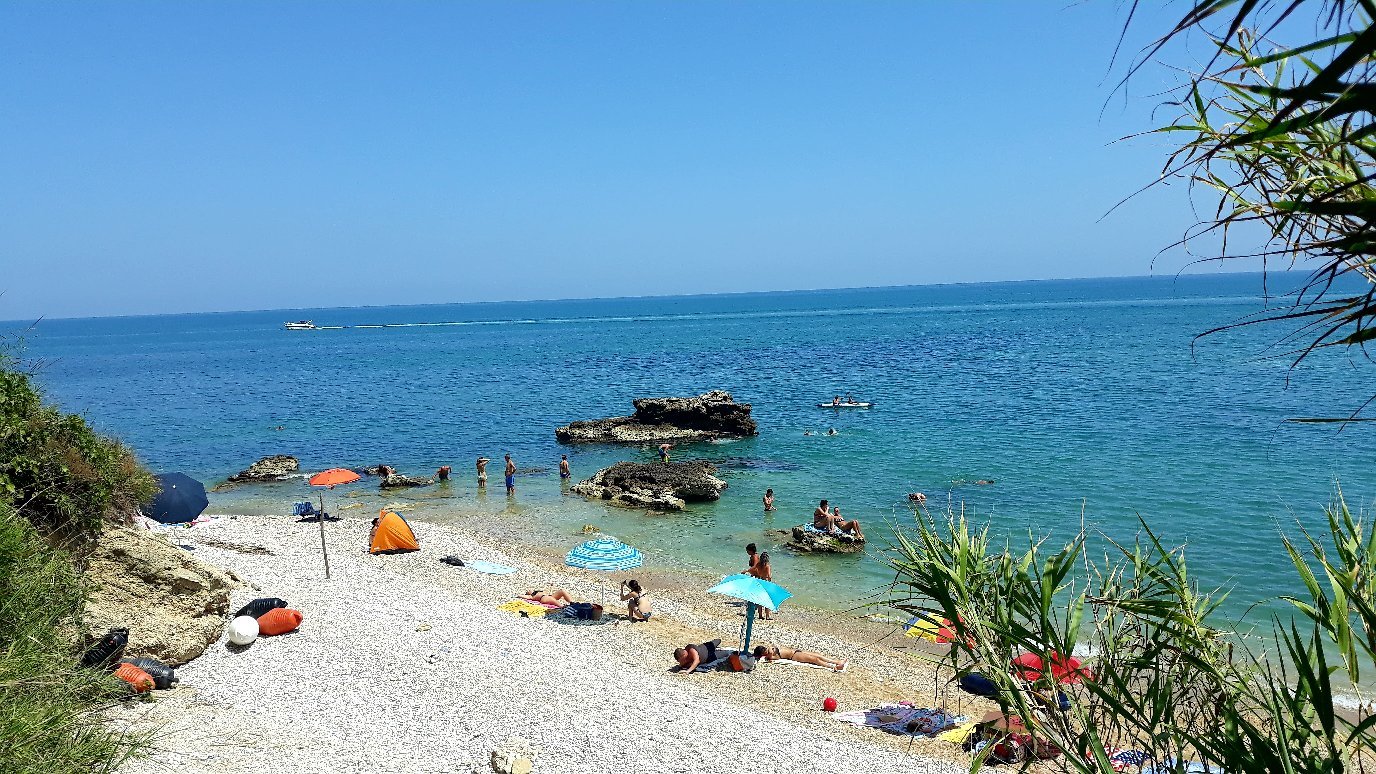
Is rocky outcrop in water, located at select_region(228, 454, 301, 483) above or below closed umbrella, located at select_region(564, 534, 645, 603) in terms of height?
below

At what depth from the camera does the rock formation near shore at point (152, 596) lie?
12.9 meters

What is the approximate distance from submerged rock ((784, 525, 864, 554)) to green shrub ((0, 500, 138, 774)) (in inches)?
615

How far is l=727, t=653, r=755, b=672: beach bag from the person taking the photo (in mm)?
14914

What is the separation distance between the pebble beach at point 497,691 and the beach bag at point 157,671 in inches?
10.2

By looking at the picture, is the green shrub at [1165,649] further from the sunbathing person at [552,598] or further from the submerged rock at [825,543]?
the submerged rock at [825,543]

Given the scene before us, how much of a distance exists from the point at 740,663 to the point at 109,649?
30.6ft

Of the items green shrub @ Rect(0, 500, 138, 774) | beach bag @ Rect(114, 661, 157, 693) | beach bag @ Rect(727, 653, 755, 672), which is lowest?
beach bag @ Rect(727, 653, 755, 672)

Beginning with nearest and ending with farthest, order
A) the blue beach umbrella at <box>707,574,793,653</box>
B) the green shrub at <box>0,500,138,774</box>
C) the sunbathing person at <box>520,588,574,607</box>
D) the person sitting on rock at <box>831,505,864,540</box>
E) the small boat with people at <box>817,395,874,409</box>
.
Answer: the green shrub at <box>0,500,138,774</box> → the blue beach umbrella at <box>707,574,793,653</box> → the sunbathing person at <box>520,588,574,607</box> → the person sitting on rock at <box>831,505,864,540</box> → the small boat with people at <box>817,395,874,409</box>

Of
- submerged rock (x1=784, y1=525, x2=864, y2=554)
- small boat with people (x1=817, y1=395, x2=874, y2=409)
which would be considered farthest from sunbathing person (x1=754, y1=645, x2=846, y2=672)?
small boat with people (x1=817, y1=395, x2=874, y2=409)

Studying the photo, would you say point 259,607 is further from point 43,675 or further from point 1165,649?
point 1165,649

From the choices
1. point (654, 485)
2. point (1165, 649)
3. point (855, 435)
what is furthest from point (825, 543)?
point (1165, 649)

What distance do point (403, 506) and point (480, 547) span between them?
21.5 ft

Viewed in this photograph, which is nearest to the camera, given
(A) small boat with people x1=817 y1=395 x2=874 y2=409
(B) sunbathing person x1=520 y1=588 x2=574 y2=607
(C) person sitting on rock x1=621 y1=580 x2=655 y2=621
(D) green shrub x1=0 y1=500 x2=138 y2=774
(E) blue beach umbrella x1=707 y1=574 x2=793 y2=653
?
(D) green shrub x1=0 y1=500 x2=138 y2=774

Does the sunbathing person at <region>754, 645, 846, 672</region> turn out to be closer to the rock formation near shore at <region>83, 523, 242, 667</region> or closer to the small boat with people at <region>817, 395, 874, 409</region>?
the rock formation near shore at <region>83, 523, 242, 667</region>
